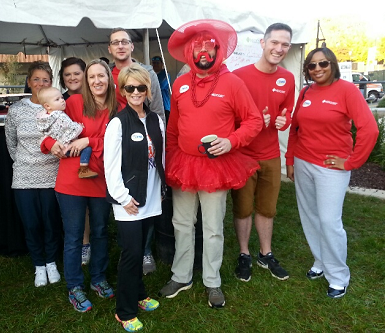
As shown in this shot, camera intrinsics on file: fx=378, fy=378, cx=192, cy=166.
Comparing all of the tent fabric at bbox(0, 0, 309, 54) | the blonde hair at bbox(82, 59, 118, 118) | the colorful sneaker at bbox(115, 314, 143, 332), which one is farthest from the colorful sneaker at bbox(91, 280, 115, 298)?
the tent fabric at bbox(0, 0, 309, 54)

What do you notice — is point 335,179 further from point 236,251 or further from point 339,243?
point 236,251

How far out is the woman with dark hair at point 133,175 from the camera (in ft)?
7.95

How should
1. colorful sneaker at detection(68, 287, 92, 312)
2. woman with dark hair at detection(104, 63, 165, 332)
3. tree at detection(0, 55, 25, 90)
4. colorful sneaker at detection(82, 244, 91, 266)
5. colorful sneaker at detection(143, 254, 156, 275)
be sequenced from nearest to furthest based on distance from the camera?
1. woman with dark hair at detection(104, 63, 165, 332)
2. colorful sneaker at detection(68, 287, 92, 312)
3. colorful sneaker at detection(143, 254, 156, 275)
4. colorful sneaker at detection(82, 244, 91, 266)
5. tree at detection(0, 55, 25, 90)

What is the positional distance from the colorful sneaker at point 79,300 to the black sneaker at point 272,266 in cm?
159

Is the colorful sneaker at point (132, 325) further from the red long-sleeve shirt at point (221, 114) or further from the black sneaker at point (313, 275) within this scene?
the black sneaker at point (313, 275)

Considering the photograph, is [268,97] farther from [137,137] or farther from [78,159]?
[78,159]

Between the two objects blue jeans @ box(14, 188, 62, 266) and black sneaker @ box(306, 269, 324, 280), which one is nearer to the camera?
blue jeans @ box(14, 188, 62, 266)

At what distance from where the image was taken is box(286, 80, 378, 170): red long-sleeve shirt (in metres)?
2.71

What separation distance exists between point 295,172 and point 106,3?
2482mm

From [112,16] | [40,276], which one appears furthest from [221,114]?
[40,276]

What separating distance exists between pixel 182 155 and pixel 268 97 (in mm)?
870

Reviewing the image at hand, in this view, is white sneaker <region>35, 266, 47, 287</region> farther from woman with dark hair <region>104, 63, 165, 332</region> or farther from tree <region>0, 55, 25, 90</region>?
tree <region>0, 55, 25, 90</region>

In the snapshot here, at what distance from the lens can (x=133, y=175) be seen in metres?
2.48

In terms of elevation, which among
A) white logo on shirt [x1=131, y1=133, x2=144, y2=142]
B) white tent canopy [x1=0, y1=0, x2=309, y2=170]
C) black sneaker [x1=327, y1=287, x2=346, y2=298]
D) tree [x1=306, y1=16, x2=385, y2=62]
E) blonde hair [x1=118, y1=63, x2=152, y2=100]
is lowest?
black sneaker [x1=327, y1=287, x2=346, y2=298]
